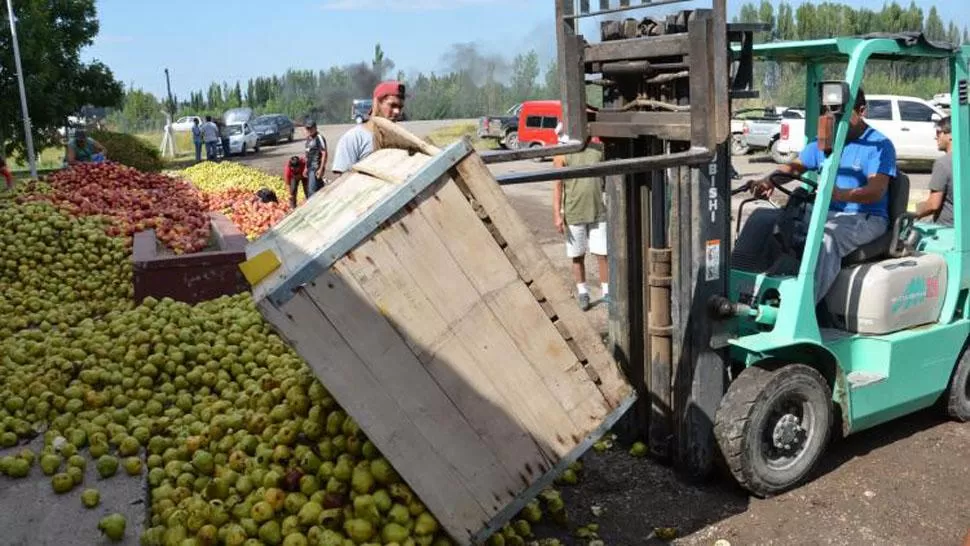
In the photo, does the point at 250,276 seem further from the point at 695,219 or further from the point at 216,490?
the point at 695,219

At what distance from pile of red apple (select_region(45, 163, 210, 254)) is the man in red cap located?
114 inches

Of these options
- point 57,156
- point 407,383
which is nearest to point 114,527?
point 407,383

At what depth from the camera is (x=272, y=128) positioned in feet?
148

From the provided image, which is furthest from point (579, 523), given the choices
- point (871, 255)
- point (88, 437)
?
point (88, 437)

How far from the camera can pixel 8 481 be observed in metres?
4.72

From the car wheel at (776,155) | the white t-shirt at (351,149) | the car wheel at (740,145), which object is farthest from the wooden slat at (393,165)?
the car wheel at (740,145)

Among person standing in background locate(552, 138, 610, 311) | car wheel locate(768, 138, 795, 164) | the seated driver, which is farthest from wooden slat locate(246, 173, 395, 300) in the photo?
car wheel locate(768, 138, 795, 164)

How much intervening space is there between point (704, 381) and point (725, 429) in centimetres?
35

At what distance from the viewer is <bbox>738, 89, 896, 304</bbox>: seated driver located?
509 cm

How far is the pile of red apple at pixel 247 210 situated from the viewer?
1222 centimetres

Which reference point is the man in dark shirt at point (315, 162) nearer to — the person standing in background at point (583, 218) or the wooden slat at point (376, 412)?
the person standing in background at point (583, 218)

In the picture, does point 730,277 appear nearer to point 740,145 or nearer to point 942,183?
point 942,183

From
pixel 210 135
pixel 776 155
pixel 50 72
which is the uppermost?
pixel 50 72

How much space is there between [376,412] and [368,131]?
3.90m
